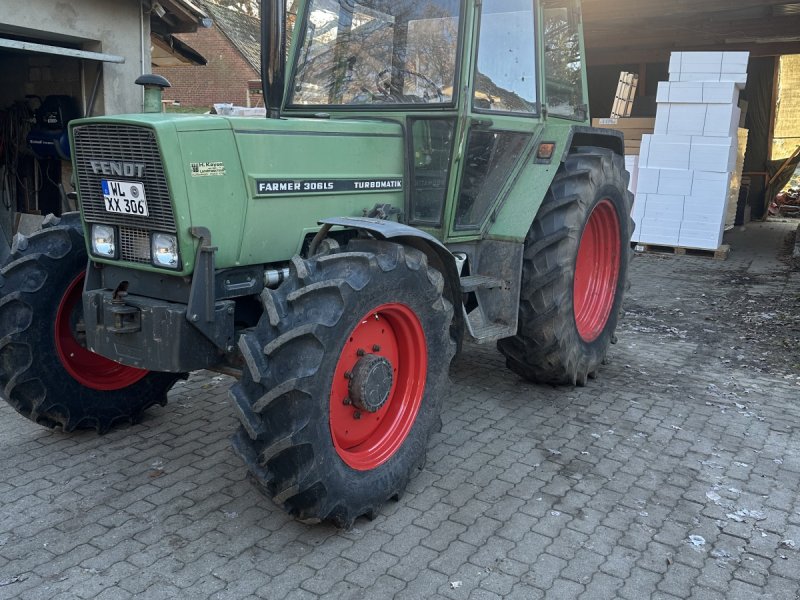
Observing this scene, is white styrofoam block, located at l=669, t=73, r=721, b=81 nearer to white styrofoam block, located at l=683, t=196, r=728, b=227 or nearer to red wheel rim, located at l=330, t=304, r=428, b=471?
white styrofoam block, located at l=683, t=196, r=728, b=227

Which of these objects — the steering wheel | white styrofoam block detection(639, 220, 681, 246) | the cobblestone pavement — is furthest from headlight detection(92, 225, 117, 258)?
white styrofoam block detection(639, 220, 681, 246)

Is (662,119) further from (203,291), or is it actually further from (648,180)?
(203,291)

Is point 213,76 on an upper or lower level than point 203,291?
upper

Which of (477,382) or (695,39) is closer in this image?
(477,382)

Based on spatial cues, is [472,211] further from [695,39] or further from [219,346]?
[695,39]

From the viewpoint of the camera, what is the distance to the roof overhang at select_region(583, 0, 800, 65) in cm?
1248

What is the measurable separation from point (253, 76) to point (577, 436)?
24.1m

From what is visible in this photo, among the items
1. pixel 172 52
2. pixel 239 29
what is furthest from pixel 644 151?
pixel 239 29

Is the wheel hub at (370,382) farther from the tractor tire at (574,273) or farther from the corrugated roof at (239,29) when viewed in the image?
the corrugated roof at (239,29)

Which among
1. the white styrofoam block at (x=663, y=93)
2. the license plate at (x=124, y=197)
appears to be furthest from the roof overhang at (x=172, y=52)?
the license plate at (x=124, y=197)

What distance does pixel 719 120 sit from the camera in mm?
9812

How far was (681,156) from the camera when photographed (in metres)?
10.1

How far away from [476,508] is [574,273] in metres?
1.87

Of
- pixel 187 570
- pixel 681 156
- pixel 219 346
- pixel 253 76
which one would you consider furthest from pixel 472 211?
pixel 253 76
